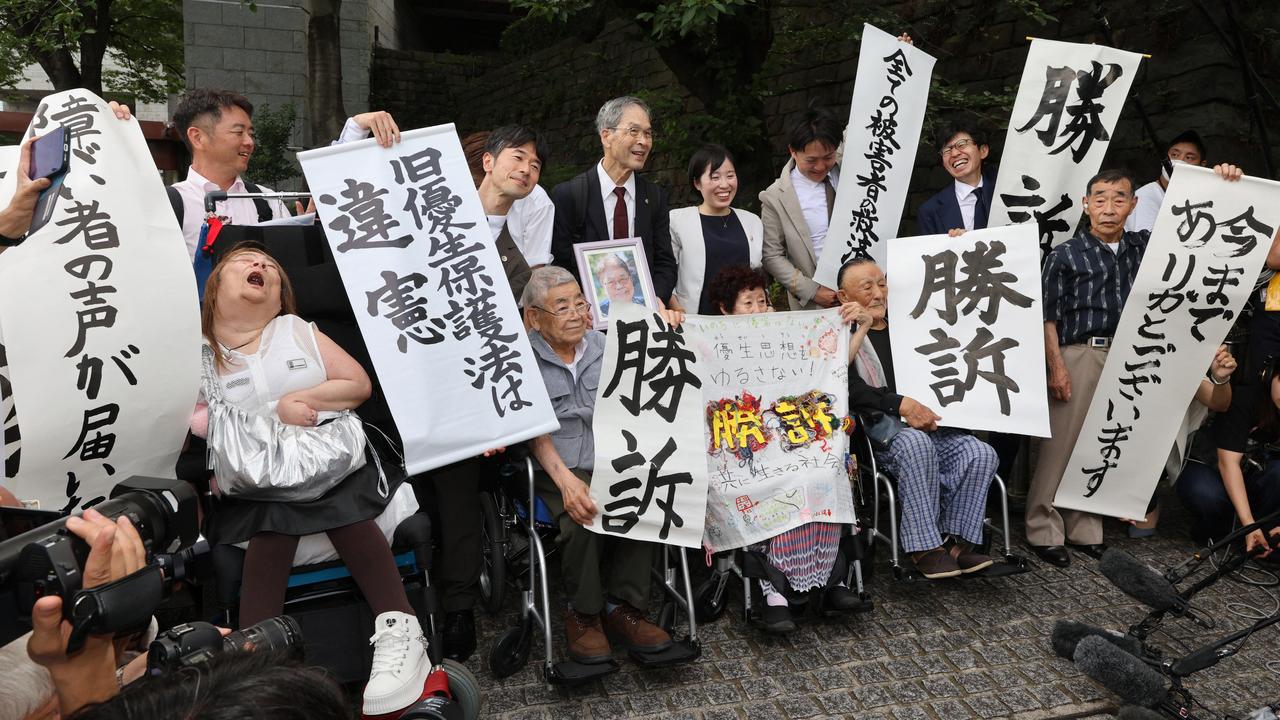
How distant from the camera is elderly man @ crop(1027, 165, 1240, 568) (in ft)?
15.3

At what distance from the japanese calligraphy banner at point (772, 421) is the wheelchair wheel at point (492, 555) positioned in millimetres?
892

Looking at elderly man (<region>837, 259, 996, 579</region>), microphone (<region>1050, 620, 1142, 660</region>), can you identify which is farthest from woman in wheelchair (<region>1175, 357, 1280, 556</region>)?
microphone (<region>1050, 620, 1142, 660</region>)

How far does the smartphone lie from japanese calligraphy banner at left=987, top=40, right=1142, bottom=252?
14.1ft

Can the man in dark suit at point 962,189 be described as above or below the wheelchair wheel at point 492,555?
above

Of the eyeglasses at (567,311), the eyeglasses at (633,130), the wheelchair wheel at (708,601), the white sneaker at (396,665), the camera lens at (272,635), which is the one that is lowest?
the wheelchair wheel at (708,601)

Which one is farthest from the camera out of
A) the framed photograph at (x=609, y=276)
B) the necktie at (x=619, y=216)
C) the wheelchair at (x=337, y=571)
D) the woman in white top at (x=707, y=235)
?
the woman in white top at (x=707, y=235)

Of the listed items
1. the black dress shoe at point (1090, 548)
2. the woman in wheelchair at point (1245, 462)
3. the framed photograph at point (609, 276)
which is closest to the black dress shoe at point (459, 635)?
the framed photograph at point (609, 276)

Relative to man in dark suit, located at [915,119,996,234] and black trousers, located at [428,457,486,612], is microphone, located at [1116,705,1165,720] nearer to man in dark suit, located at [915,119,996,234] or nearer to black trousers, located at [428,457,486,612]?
black trousers, located at [428,457,486,612]

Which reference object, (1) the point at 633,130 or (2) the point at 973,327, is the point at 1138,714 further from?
(1) the point at 633,130

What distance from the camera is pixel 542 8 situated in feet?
20.2

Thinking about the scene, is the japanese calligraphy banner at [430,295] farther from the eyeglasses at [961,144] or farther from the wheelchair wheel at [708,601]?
the eyeglasses at [961,144]

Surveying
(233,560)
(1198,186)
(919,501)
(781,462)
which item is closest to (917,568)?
(919,501)

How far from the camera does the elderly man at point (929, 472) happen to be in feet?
13.3

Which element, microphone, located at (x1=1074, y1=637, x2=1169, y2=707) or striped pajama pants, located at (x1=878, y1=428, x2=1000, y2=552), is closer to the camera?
microphone, located at (x1=1074, y1=637, x2=1169, y2=707)
